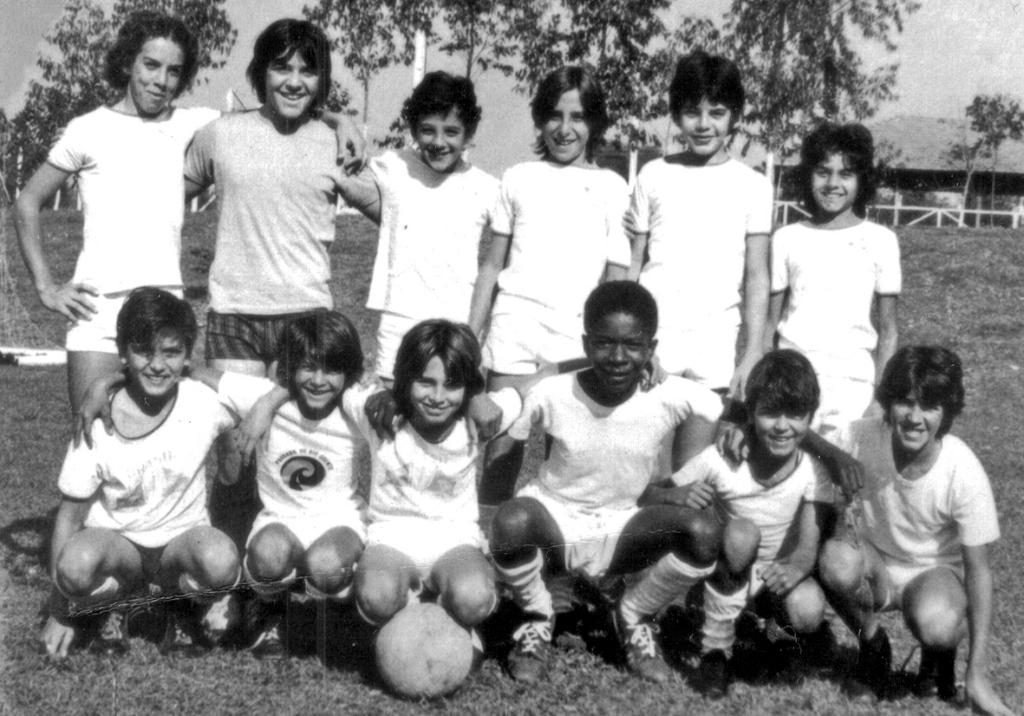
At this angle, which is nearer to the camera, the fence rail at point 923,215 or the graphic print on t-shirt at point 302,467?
the graphic print on t-shirt at point 302,467

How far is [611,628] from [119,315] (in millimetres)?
1994

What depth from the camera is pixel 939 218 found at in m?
20.4

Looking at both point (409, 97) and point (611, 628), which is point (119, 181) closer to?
point (409, 97)

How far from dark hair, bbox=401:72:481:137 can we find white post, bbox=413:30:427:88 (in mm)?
424

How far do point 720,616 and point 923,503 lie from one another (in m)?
0.73

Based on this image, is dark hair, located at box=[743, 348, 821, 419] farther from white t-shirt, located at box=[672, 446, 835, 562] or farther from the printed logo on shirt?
the printed logo on shirt

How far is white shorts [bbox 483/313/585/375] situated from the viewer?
4.07m

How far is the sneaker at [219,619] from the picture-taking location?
3758mm

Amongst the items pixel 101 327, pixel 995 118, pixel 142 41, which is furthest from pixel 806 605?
pixel 995 118

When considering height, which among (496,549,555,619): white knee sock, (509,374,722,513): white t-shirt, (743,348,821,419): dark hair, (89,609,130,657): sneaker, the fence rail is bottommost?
(89,609,130,657): sneaker

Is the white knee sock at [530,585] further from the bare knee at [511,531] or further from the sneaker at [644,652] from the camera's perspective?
the sneaker at [644,652]

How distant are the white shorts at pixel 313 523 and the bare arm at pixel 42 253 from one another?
3.01ft

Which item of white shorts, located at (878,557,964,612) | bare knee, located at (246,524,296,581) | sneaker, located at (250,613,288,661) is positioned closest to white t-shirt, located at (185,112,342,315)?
bare knee, located at (246,524,296,581)

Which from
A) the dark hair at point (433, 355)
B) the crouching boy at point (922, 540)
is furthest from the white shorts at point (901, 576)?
the dark hair at point (433, 355)
